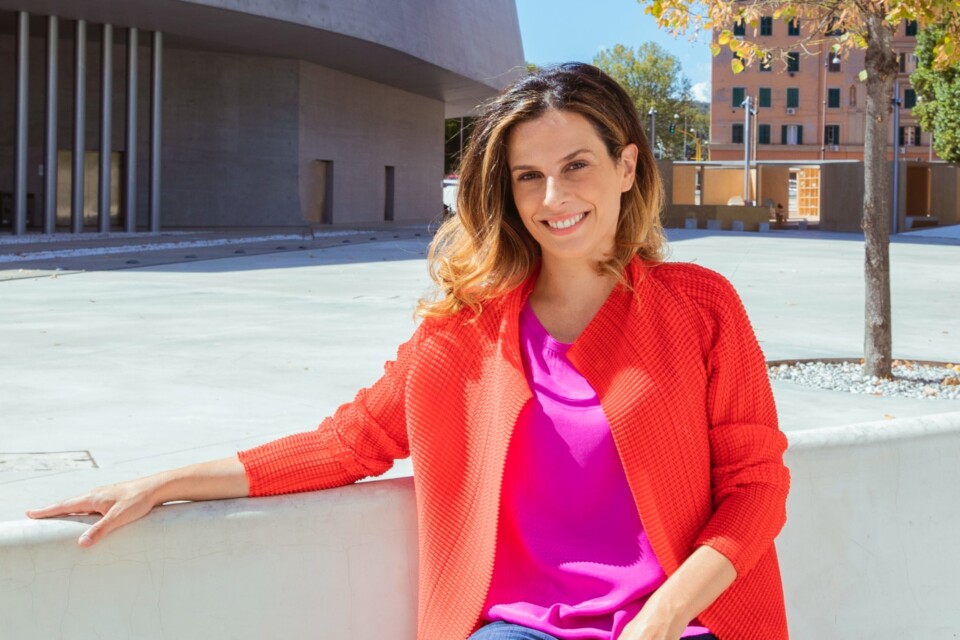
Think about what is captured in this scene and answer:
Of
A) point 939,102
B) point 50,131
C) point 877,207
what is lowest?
point 877,207

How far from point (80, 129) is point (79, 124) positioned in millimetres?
160

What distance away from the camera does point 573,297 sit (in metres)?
2.48

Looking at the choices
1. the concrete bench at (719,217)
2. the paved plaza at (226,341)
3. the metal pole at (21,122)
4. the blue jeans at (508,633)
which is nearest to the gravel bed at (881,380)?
the paved plaza at (226,341)

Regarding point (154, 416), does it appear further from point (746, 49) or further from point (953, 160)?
point (953, 160)

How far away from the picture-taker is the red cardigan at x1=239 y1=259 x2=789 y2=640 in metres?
2.19

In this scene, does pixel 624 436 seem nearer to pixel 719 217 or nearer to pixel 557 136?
pixel 557 136

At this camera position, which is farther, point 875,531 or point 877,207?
point 877,207

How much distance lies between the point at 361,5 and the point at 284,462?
29.4 meters

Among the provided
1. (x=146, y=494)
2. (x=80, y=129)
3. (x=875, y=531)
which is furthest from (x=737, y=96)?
(x=146, y=494)

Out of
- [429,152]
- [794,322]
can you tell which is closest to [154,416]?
[794,322]

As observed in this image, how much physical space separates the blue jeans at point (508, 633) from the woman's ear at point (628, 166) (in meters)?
0.93

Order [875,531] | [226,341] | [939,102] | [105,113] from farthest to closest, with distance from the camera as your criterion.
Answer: [939,102] → [105,113] → [226,341] → [875,531]

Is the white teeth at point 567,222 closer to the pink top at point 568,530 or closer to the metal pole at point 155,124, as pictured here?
the pink top at point 568,530

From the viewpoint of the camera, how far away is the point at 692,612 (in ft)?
6.74
